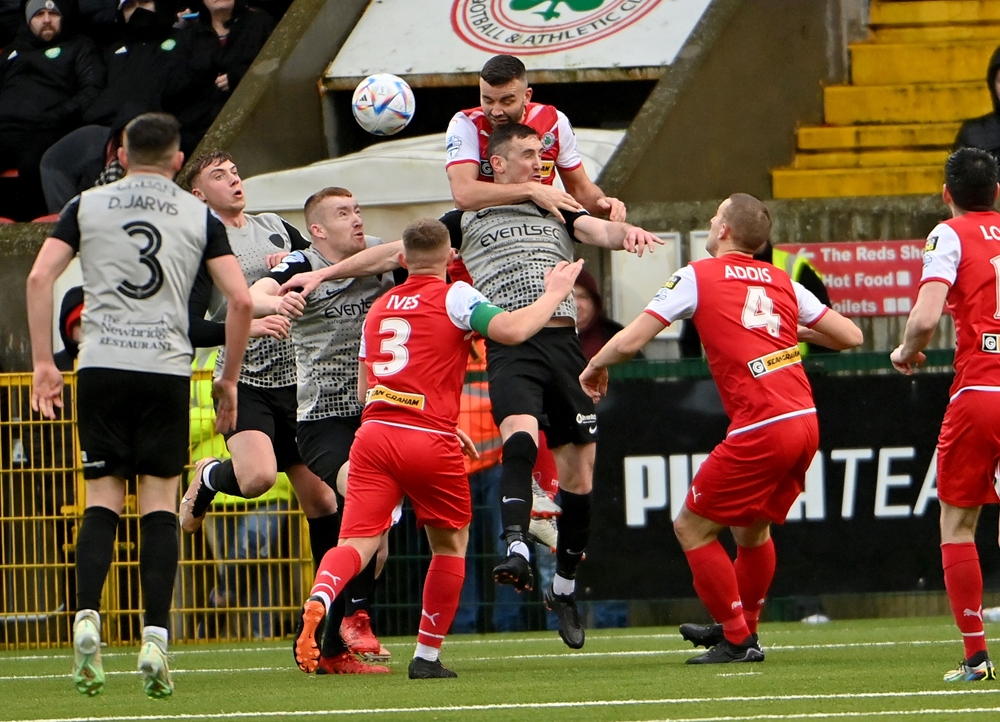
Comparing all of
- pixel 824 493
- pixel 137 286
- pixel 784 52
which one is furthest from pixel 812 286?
pixel 137 286

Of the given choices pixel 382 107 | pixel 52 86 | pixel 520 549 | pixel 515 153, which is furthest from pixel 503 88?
pixel 52 86

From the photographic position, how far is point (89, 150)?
15.9m

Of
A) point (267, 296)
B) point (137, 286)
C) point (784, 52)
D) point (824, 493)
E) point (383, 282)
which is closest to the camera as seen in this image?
point (137, 286)

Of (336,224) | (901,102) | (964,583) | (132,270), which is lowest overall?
(964,583)

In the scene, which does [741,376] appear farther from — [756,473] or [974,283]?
[974,283]

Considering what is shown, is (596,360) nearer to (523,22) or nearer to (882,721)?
(882,721)

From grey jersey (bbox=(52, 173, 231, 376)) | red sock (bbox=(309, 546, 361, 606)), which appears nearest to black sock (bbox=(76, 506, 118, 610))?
grey jersey (bbox=(52, 173, 231, 376))

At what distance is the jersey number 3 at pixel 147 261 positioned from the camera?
7035 millimetres

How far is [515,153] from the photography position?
873cm

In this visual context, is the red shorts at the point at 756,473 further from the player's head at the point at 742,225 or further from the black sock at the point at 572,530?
the black sock at the point at 572,530

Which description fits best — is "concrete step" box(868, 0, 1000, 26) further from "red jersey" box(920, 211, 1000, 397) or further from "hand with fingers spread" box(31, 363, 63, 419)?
"hand with fingers spread" box(31, 363, 63, 419)

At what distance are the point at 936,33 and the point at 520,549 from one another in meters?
9.76

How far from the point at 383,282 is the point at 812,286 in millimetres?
4445

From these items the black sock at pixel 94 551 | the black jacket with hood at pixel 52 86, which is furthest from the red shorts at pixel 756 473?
the black jacket with hood at pixel 52 86
